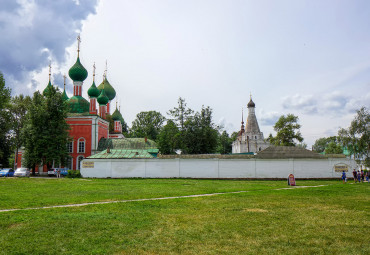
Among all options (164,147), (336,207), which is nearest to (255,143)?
(164,147)

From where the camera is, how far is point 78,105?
46.8 m

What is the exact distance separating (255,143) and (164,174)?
160 feet

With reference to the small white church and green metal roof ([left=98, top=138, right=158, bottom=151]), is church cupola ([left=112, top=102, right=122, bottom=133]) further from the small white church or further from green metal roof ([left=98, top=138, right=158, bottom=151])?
the small white church

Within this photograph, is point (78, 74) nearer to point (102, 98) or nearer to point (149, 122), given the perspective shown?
point (102, 98)

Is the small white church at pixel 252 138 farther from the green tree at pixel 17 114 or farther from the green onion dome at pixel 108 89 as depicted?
the green tree at pixel 17 114

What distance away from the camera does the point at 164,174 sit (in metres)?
30.2

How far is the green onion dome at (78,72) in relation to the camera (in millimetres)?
46719

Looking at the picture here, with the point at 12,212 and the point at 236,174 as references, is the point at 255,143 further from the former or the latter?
the point at 12,212

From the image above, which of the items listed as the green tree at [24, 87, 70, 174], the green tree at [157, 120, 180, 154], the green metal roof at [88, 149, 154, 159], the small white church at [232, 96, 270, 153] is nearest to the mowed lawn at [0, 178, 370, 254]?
the green metal roof at [88, 149, 154, 159]

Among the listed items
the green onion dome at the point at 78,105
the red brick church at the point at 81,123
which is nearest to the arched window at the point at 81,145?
the red brick church at the point at 81,123

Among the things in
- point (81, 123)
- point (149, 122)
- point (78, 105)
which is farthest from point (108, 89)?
point (149, 122)

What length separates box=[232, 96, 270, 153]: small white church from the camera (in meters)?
75.0

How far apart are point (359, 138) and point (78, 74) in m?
39.7

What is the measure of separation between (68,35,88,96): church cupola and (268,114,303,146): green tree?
35.0m
